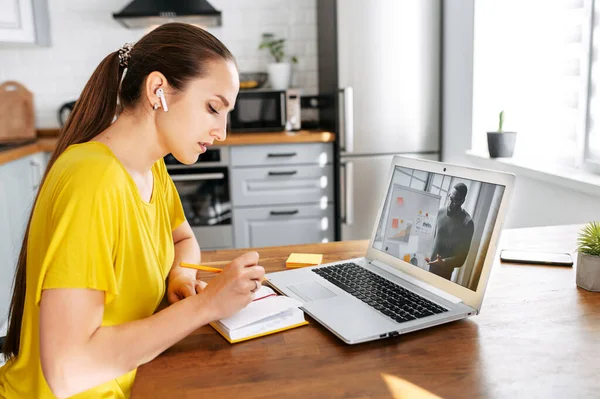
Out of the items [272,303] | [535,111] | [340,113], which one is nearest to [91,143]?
[272,303]

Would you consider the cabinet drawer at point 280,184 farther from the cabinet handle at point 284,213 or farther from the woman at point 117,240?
the woman at point 117,240

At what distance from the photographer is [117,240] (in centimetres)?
97

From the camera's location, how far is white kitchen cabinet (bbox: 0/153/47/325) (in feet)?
9.24

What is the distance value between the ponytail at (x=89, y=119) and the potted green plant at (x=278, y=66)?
2.76 meters

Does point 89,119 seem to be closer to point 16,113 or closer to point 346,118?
point 346,118

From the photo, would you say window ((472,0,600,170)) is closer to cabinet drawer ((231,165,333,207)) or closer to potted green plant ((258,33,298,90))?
cabinet drawer ((231,165,333,207))

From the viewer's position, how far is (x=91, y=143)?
1044 mm

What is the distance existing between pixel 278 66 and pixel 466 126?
1360 mm

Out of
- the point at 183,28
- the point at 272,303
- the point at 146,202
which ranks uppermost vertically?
the point at 183,28

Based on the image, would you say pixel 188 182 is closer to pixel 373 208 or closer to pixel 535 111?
pixel 373 208

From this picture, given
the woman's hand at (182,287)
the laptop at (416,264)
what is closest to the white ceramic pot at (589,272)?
the laptop at (416,264)

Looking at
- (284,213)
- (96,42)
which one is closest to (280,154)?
(284,213)

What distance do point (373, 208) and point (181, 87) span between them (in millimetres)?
2549

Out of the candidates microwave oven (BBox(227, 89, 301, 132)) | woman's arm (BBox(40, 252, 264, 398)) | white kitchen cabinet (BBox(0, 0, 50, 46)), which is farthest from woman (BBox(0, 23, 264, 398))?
white kitchen cabinet (BBox(0, 0, 50, 46))
